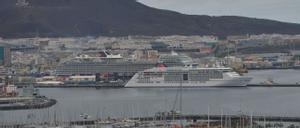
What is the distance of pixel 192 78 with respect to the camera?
101ft

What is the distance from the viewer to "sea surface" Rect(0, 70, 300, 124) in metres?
21.2

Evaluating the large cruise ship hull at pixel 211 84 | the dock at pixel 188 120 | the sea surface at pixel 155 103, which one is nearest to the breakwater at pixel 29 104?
the sea surface at pixel 155 103

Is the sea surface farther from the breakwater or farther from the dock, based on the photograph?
the dock

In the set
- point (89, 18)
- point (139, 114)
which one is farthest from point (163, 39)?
point (139, 114)

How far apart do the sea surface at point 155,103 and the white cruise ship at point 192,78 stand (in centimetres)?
80

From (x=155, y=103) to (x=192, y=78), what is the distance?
281 inches

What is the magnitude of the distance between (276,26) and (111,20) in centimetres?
1289

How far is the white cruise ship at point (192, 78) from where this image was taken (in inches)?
A: 1209

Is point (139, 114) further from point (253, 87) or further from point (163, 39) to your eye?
A: point (163, 39)

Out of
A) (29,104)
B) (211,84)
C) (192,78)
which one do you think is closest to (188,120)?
(29,104)

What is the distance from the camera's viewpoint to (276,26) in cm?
7050

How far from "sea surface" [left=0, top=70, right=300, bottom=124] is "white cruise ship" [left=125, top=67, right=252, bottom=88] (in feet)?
2.62

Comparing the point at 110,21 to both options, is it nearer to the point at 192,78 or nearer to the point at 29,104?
the point at 192,78

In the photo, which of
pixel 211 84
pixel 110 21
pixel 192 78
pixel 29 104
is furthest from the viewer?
pixel 110 21
